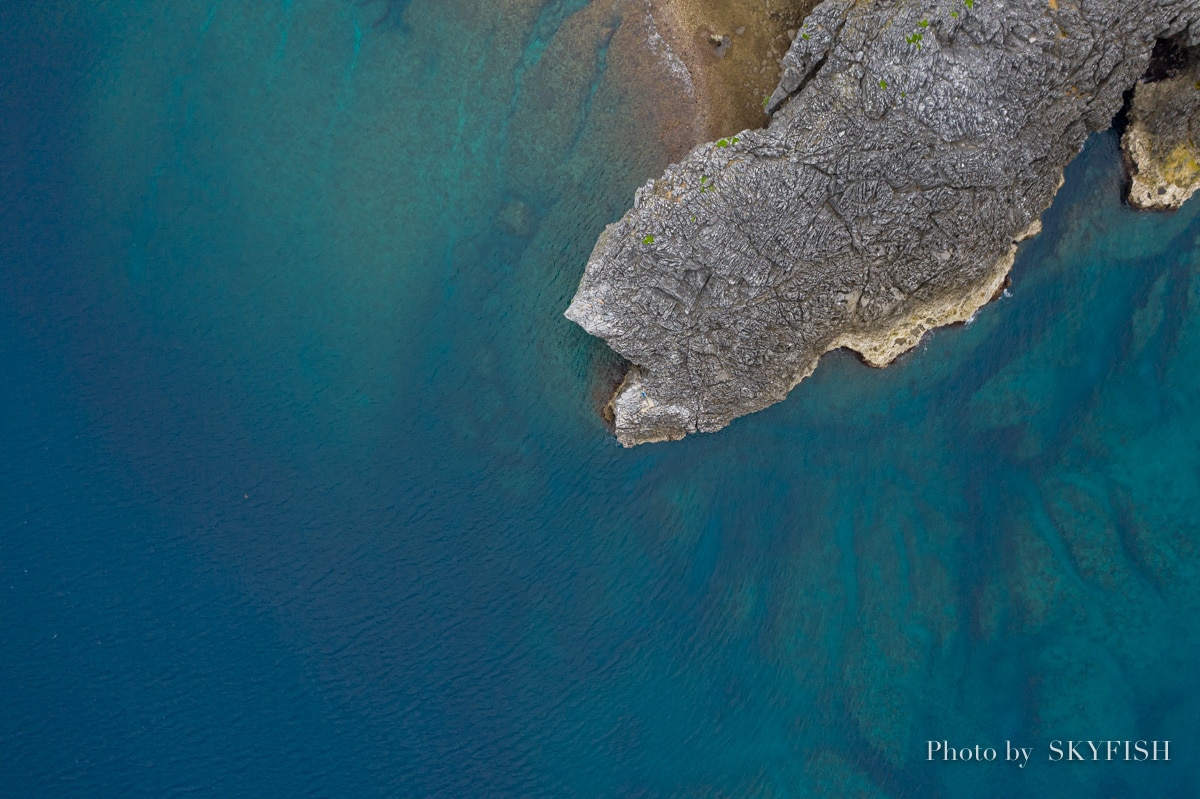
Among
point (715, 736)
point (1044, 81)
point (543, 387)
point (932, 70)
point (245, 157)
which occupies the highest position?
point (1044, 81)

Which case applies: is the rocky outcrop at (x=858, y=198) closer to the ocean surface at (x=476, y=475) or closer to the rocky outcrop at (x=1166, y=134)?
the rocky outcrop at (x=1166, y=134)

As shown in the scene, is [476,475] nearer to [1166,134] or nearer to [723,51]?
[723,51]

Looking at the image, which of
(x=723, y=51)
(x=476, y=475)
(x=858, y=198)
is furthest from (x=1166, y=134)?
(x=476, y=475)

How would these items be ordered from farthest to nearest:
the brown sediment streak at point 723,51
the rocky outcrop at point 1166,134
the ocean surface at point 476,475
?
the ocean surface at point 476,475 → the brown sediment streak at point 723,51 → the rocky outcrop at point 1166,134

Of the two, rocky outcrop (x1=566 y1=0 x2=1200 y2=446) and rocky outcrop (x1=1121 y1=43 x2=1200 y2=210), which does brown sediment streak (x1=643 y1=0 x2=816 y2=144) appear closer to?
rocky outcrop (x1=566 y1=0 x2=1200 y2=446)

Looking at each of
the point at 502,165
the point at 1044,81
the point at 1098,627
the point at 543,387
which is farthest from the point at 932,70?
the point at 1098,627

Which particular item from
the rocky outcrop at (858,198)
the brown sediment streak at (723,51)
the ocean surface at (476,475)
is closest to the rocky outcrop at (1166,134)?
the ocean surface at (476,475)

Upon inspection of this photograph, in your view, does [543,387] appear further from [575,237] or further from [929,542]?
[929,542]
